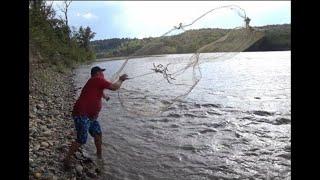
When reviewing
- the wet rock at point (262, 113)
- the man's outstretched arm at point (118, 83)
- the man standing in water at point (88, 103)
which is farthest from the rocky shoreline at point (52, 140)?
the wet rock at point (262, 113)

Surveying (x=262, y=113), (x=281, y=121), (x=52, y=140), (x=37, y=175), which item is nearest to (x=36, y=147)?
(x=52, y=140)

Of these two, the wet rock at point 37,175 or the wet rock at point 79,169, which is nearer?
the wet rock at point 37,175

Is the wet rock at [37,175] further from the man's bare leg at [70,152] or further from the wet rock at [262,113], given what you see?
the wet rock at [262,113]

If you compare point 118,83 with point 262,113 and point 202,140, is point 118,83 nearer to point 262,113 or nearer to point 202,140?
point 202,140

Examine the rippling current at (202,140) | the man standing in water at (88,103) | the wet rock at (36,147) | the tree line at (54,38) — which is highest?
the tree line at (54,38)

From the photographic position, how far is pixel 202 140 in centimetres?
1087

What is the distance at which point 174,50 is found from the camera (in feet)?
25.3

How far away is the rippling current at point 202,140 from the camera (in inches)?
317

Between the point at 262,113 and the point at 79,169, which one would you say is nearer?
the point at 79,169

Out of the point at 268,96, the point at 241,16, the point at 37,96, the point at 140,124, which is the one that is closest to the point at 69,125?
the point at 140,124

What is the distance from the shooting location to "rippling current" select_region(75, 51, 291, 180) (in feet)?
26.4

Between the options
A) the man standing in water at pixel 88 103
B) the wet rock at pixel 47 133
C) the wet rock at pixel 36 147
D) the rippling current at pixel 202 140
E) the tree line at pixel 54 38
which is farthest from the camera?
the tree line at pixel 54 38

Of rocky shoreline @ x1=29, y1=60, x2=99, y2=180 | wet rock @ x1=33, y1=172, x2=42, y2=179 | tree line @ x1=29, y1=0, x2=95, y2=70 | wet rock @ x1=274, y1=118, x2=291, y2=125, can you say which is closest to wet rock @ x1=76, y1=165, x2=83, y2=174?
rocky shoreline @ x1=29, y1=60, x2=99, y2=180
